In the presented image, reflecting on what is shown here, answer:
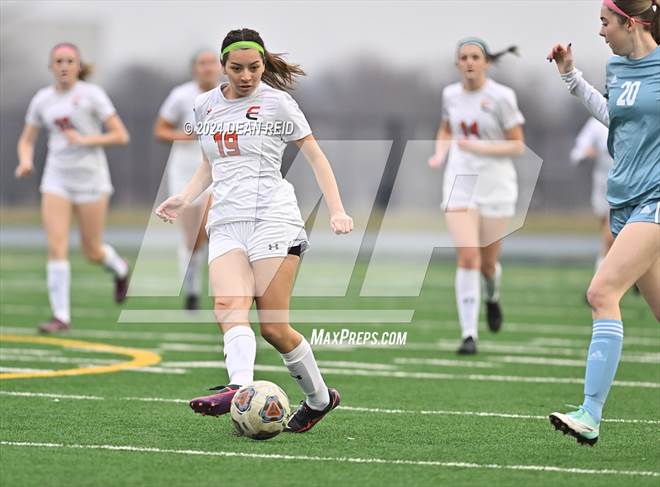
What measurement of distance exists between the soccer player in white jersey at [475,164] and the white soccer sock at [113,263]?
3.93 m

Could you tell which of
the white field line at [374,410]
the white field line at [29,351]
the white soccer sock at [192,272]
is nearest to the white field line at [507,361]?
the white field line at [374,410]

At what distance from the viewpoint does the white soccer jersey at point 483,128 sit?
1182cm

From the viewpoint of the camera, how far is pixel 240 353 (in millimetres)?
7113

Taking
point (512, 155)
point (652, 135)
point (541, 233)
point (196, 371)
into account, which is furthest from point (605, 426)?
point (541, 233)

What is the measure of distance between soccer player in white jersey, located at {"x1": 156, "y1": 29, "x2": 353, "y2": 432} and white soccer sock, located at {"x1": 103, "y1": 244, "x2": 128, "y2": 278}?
22.1ft

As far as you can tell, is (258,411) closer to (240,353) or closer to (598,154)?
(240,353)

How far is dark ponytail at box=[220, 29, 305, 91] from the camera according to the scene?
23.8 feet

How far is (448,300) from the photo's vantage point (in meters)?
17.7

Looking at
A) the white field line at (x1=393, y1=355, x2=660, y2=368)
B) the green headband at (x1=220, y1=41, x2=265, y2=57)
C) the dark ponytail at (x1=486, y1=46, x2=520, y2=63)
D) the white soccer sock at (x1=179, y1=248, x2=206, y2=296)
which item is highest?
the green headband at (x1=220, y1=41, x2=265, y2=57)

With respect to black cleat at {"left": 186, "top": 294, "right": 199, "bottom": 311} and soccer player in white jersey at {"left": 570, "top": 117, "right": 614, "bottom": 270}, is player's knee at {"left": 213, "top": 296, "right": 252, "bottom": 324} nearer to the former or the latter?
black cleat at {"left": 186, "top": 294, "right": 199, "bottom": 311}

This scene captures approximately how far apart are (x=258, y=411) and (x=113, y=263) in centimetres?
770

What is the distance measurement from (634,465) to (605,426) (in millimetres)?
1347

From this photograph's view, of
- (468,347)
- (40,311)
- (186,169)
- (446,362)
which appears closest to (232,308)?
(446,362)

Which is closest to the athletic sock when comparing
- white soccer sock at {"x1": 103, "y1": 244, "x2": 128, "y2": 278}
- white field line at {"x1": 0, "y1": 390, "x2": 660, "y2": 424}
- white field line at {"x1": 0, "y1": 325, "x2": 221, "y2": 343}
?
white field line at {"x1": 0, "y1": 390, "x2": 660, "y2": 424}
